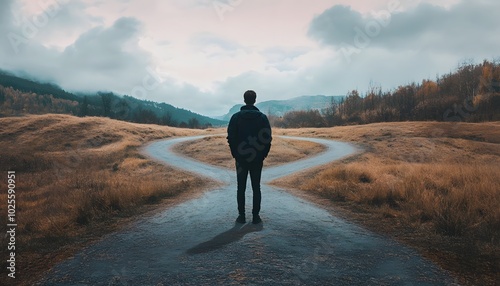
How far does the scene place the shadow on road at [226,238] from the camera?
4.97 m

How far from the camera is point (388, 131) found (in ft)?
145

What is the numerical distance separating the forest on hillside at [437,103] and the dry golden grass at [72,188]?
6997 centimetres

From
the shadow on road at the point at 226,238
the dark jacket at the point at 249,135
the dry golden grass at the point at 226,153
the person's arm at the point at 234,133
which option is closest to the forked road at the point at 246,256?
the shadow on road at the point at 226,238

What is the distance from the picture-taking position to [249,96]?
6.64 meters

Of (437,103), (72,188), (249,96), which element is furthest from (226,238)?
(437,103)

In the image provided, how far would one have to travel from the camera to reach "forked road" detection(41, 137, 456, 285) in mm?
3885

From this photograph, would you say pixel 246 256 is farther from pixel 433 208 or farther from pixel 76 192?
pixel 76 192

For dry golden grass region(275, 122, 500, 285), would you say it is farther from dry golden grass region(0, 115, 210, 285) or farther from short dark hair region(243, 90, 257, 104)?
dry golden grass region(0, 115, 210, 285)

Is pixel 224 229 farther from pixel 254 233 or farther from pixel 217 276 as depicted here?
pixel 217 276

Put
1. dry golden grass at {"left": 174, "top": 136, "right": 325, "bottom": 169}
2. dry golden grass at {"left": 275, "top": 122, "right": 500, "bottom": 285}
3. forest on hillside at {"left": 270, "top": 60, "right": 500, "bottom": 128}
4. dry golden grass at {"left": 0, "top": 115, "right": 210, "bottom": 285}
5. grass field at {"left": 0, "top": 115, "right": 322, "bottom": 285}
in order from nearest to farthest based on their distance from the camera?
dry golden grass at {"left": 275, "top": 122, "right": 500, "bottom": 285} < grass field at {"left": 0, "top": 115, "right": 322, "bottom": 285} < dry golden grass at {"left": 0, "top": 115, "right": 210, "bottom": 285} < dry golden grass at {"left": 174, "top": 136, "right": 325, "bottom": 169} < forest on hillside at {"left": 270, "top": 60, "right": 500, "bottom": 128}

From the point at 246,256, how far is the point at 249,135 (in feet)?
8.73

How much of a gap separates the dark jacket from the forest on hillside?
8200 centimetres

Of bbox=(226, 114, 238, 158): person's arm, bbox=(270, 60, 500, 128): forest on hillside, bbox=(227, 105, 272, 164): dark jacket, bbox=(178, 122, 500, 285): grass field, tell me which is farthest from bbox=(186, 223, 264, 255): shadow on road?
bbox=(270, 60, 500, 128): forest on hillside

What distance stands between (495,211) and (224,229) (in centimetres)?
584
